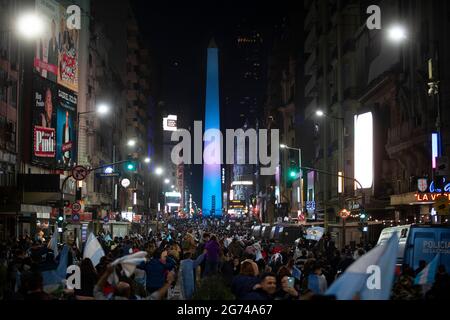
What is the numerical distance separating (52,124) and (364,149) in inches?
885

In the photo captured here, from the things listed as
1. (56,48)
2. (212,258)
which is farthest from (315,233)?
(212,258)

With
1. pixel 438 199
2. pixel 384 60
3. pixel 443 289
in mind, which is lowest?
pixel 443 289

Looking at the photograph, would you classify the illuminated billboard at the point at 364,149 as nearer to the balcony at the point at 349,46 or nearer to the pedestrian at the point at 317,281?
the balcony at the point at 349,46

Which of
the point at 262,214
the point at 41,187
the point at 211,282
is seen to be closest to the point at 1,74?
the point at 41,187

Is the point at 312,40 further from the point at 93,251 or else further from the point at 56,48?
the point at 93,251

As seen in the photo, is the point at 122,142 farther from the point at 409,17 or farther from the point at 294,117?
the point at 409,17

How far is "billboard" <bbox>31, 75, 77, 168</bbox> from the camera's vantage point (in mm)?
58406

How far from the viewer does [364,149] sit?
61938mm

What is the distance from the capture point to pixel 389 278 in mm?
9422

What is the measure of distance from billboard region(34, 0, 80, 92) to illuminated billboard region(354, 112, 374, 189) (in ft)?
73.3

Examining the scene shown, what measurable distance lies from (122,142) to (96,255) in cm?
9885

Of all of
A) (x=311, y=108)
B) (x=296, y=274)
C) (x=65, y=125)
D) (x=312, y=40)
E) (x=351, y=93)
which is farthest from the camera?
(x=311, y=108)

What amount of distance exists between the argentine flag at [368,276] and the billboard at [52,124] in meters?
49.9
